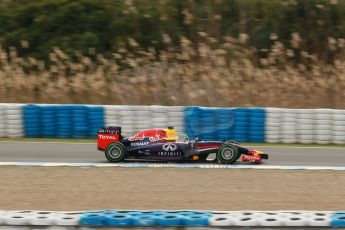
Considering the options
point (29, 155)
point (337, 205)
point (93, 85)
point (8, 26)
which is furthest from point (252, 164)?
point (8, 26)

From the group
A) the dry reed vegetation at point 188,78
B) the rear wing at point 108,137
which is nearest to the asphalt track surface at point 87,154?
the rear wing at point 108,137

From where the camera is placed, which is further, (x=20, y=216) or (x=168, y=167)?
(x=168, y=167)

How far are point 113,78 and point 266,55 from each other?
21.0ft

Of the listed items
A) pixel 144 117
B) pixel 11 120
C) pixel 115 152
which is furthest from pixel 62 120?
pixel 115 152

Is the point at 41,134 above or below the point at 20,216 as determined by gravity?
above

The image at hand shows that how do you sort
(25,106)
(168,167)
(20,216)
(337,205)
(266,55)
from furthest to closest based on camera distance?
(266,55) < (25,106) < (168,167) < (337,205) < (20,216)

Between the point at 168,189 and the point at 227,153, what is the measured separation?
106 inches

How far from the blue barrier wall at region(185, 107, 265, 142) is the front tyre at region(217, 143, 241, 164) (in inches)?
150

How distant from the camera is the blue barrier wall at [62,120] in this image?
54.5ft

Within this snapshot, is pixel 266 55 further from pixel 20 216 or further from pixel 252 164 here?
pixel 20 216

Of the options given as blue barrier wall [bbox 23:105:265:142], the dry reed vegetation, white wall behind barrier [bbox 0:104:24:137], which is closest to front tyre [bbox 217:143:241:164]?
blue barrier wall [bbox 23:105:265:142]

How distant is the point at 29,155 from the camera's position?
531 inches

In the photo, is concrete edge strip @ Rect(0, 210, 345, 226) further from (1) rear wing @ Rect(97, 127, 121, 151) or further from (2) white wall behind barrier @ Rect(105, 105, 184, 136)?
(2) white wall behind barrier @ Rect(105, 105, 184, 136)

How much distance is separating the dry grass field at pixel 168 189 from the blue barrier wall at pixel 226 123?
4366 millimetres
